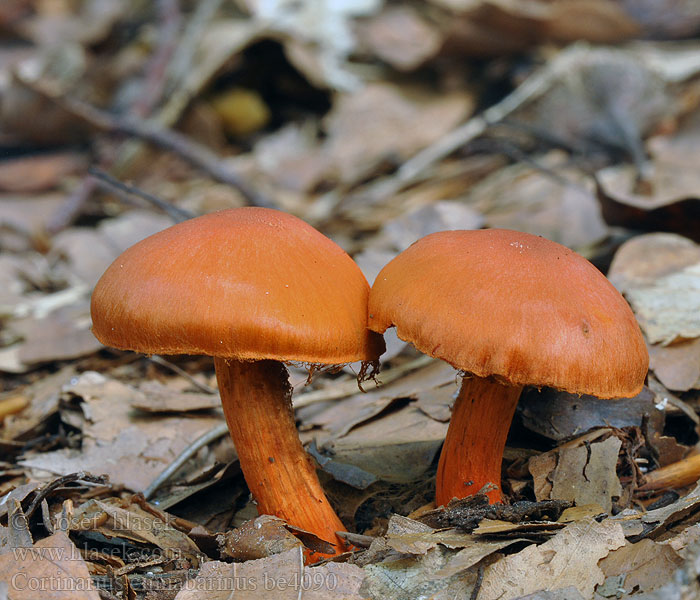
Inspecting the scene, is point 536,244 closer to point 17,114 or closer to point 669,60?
point 669,60

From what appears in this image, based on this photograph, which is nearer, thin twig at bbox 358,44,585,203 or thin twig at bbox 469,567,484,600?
thin twig at bbox 469,567,484,600

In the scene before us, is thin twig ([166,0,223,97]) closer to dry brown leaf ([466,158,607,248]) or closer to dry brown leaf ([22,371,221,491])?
dry brown leaf ([466,158,607,248])

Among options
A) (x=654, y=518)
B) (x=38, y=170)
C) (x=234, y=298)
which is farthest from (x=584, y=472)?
(x=38, y=170)

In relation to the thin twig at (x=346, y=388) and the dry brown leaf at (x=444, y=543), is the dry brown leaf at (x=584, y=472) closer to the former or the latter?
the dry brown leaf at (x=444, y=543)

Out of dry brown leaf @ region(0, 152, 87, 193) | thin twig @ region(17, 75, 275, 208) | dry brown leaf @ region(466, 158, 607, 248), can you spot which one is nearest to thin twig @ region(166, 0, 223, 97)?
thin twig @ region(17, 75, 275, 208)

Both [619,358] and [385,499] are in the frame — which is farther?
[385,499]

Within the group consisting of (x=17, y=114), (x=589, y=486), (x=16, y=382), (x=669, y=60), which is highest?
(x=669, y=60)

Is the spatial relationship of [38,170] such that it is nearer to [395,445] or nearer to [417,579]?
[395,445]

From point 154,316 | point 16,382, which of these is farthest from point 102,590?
point 16,382
